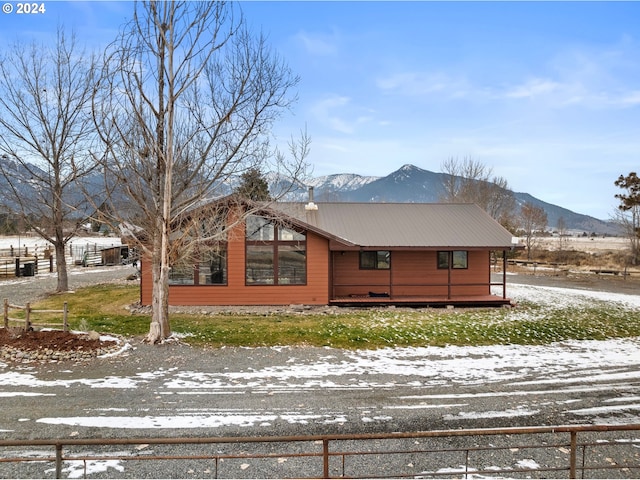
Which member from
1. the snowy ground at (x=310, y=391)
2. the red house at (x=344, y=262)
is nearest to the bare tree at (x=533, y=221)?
the red house at (x=344, y=262)

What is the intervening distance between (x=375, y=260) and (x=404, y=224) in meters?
2.63

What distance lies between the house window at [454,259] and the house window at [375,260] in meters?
2.38

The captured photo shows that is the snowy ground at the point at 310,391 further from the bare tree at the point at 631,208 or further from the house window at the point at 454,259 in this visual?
the bare tree at the point at 631,208

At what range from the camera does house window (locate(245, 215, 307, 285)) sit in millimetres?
17625

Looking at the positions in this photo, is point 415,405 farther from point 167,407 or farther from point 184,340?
point 184,340

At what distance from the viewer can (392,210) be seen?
73.1ft

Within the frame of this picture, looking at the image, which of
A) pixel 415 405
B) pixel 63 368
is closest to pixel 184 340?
pixel 63 368

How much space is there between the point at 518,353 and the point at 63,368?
10664 millimetres

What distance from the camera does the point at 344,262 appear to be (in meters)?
19.1

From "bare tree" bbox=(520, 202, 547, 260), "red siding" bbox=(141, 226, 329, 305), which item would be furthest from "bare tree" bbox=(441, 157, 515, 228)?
"red siding" bbox=(141, 226, 329, 305)

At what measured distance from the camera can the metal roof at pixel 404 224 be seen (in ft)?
61.3

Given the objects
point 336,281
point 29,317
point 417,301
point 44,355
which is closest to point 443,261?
point 417,301

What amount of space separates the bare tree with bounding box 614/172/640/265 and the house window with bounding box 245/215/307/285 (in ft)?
105

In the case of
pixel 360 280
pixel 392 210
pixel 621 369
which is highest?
pixel 392 210
